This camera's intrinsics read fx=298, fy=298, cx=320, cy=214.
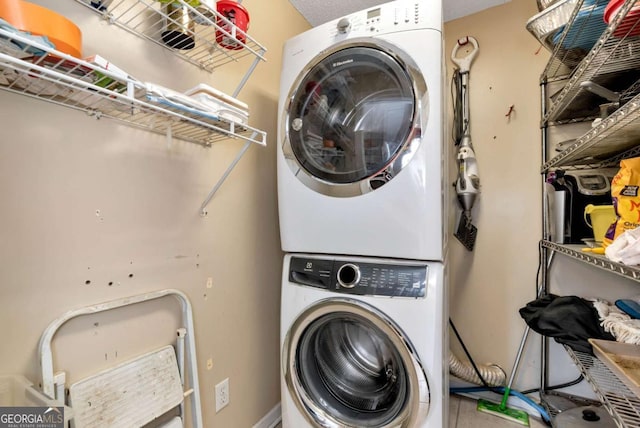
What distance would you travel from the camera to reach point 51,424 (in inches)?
24.0

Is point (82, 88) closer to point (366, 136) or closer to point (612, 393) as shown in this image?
point (366, 136)

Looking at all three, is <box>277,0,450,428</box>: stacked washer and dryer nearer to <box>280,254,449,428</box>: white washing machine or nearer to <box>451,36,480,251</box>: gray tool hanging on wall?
<box>280,254,449,428</box>: white washing machine

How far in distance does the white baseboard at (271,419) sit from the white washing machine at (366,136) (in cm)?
91

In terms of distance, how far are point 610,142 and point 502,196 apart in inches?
25.2

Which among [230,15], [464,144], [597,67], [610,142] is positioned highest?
[230,15]

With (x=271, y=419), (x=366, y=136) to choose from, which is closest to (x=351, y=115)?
(x=366, y=136)

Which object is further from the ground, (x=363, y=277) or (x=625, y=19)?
(x=625, y=19)

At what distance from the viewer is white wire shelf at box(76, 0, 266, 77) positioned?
0.82 metres

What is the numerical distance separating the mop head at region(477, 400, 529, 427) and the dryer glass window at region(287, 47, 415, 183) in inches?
→ 59.4

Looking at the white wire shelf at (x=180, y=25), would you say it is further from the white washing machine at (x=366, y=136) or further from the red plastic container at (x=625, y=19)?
the red plastic container at (x=625, y=19)

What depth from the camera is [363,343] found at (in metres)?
1.31

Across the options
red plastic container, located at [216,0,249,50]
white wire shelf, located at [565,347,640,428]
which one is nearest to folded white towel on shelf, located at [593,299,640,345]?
white wire shelf, located at [565,347,640,428]

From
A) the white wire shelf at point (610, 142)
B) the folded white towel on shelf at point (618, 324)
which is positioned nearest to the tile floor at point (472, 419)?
the folded white towel on shelf at point (618, 324)

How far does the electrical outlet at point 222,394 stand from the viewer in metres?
1.22
